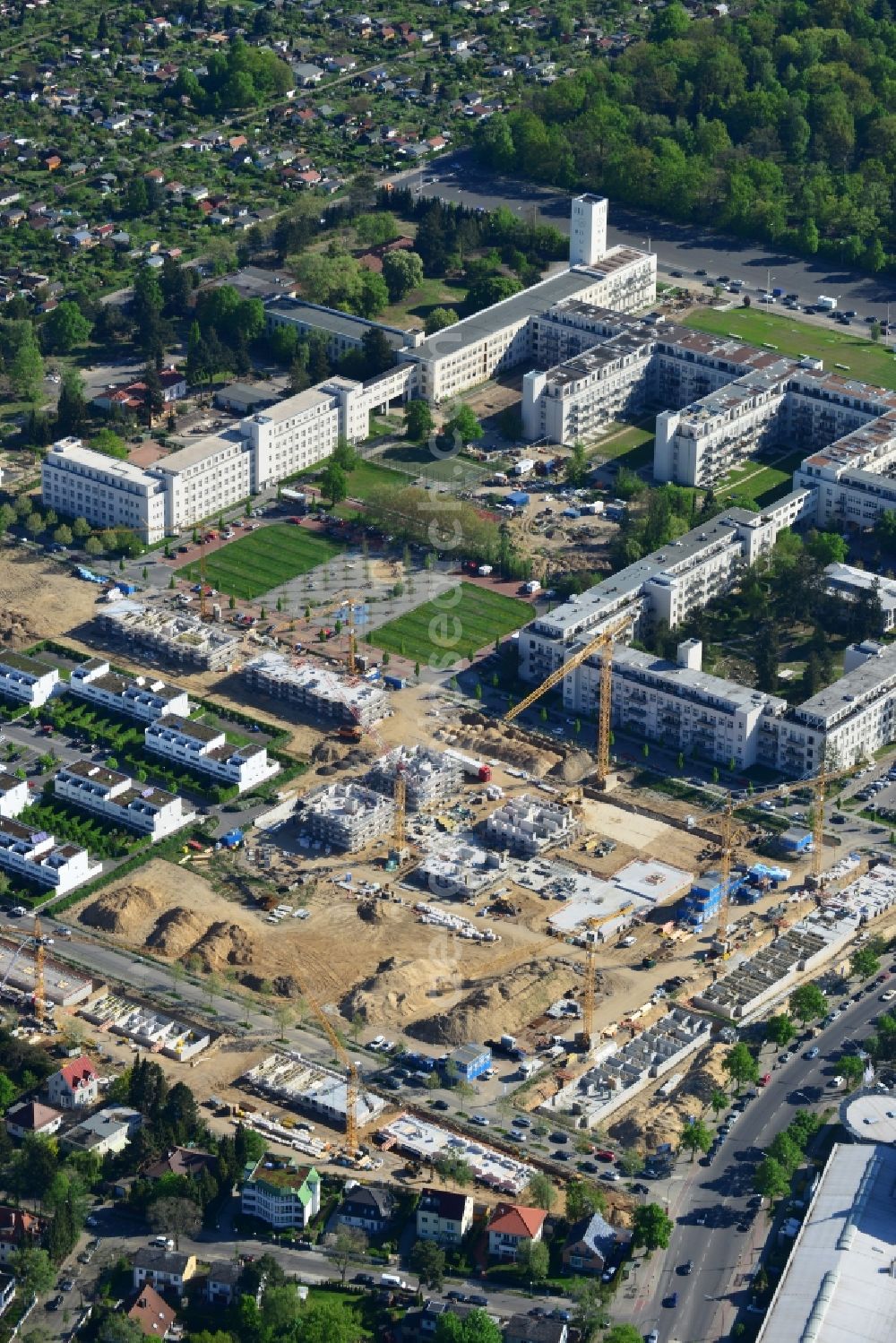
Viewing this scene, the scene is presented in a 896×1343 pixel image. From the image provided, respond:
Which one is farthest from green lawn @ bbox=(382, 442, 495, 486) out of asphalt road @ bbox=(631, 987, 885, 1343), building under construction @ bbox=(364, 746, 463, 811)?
asphalt road @ bbox=(631, 987, 885, 1343)

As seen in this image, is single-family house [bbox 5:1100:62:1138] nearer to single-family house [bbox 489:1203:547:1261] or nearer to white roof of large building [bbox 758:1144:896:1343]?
single-family house [bbox 489:1203:547:1261]

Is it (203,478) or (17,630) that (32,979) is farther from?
(203,478)

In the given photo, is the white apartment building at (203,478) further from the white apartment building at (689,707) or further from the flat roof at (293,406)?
the white apartment building at (689,707)

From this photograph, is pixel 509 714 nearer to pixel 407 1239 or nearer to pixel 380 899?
pixel 380 899

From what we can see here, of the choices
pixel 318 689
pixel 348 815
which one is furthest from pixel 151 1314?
pixel 318 689

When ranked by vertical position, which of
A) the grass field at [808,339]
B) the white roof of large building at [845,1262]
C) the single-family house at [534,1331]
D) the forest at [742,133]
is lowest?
the single-family house at [534,1331]

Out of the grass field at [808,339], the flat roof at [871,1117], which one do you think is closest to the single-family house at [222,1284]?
the flat roof at [871,1117]
